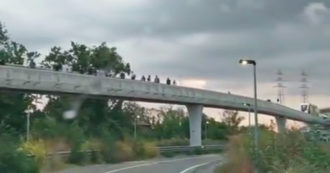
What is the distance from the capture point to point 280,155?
105ft

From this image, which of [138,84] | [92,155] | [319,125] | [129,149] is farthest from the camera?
[138,84]

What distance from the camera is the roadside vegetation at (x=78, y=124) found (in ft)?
148

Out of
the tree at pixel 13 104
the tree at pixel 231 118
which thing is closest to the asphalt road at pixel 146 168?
the tree at pixel 13 104

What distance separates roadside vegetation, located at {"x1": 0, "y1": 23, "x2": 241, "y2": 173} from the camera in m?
45.2

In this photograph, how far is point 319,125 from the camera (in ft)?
100

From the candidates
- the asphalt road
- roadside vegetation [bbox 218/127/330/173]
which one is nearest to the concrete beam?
roadside vegetation [bbox 218/127/330/173]

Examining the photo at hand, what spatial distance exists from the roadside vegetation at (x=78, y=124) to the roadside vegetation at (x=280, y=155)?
10.3 meters

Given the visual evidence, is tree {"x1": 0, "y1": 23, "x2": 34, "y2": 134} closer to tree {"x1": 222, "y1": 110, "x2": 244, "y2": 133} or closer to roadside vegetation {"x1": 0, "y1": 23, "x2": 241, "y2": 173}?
roadside vegetation {"x1": 0, "y1": 23, "x2": 241, "y2": 173}

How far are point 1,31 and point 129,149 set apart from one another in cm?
3843

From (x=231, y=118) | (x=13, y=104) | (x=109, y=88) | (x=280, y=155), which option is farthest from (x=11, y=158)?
(x=231, y=118)

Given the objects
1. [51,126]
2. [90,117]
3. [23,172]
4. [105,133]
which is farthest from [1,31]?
[23,172]

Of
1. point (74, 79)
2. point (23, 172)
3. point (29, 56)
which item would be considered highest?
point (29, 56)

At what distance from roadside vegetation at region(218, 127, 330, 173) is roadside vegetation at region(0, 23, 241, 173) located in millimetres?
10253

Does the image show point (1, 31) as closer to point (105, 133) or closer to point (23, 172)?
point (105, 133)
